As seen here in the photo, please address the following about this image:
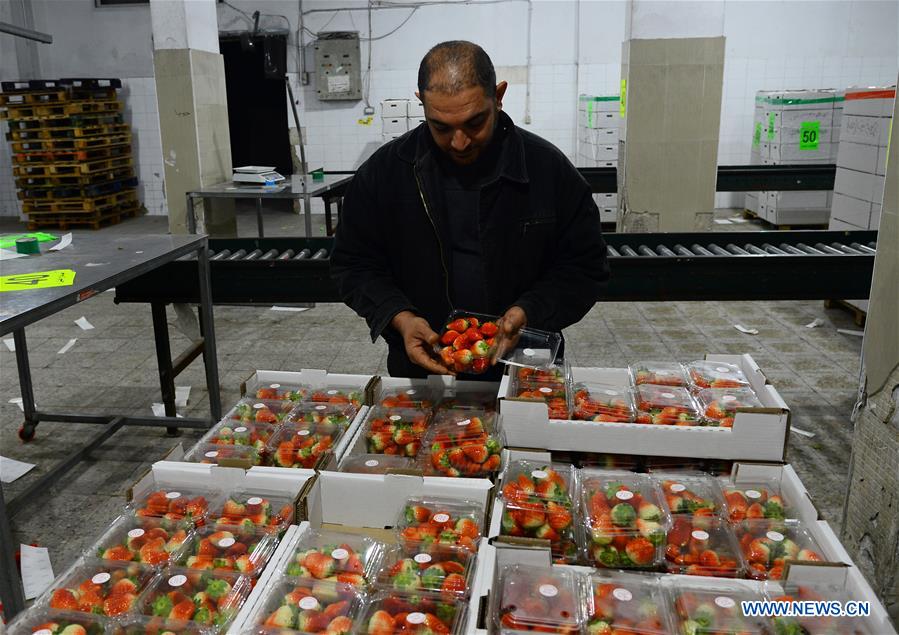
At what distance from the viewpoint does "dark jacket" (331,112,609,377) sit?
197 cm

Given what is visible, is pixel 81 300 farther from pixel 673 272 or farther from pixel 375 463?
pixel 673 272

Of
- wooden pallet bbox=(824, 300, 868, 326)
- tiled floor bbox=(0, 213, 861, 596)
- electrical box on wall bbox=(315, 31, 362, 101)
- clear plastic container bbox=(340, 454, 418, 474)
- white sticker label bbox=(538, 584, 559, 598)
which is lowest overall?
tiled floor bbox=(0, 213, 861, 596)

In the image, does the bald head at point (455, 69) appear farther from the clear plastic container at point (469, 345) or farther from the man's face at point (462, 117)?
the clear plastic container at point (469, 345)

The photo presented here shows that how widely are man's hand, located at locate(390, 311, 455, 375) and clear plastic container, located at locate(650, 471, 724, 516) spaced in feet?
1.91

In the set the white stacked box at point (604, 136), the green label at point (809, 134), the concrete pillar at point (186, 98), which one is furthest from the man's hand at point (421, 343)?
the green label at point (809, 134)

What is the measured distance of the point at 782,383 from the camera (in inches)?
171

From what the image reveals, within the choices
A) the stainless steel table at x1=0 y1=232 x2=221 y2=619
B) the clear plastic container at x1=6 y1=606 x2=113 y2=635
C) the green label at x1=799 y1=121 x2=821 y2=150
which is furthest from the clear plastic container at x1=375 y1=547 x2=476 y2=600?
the green label at x1=799 y1=121 x2=821 y2=150

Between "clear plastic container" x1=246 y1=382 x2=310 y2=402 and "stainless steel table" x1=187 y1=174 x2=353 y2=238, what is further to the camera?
"stainless steel table" x1=187 y1=174 x2=353 y2=238

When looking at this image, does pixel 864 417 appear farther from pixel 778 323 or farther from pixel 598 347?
pixel 778 323

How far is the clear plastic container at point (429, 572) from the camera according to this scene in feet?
4.17

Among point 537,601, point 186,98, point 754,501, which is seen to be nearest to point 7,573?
point 537,601

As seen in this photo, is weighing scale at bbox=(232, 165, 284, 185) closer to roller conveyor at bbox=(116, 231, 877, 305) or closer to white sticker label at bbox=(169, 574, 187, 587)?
roller conveyor at bbox=(116, 231, 877, 305)

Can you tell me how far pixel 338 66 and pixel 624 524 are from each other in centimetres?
958

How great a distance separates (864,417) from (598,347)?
301 cm
